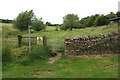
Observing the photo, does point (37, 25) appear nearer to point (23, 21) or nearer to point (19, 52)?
point (23, 21)

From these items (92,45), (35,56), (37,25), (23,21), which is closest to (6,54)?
(35,56)

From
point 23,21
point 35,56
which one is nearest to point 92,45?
point 35,56

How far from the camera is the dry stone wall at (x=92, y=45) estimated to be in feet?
29.3

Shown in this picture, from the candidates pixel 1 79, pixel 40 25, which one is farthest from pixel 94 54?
pixel 40 25

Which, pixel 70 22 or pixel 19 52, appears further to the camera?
pixel 70 22

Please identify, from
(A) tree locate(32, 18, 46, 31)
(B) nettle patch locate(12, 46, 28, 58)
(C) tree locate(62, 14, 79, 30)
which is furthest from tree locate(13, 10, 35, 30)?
(B) nettle patch locate(12, 46, 28, 58)

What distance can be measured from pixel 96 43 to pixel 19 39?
5.51m

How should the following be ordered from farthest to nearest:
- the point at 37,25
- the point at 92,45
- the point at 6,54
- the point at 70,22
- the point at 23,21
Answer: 1. the point at 70,22
2. the point at 37,25
3. the point at 23,21
4. the point at 92,45
5. the point at 6,54

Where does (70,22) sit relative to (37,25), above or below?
above

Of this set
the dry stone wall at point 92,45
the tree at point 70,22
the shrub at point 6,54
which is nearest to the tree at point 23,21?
the tree at point 70,22

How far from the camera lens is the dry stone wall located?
8.92 meters

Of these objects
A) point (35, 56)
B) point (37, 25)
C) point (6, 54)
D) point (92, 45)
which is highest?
point (37, 25)

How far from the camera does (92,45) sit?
29.9 feet

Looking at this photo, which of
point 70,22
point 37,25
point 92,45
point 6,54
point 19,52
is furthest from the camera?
point 70,22
